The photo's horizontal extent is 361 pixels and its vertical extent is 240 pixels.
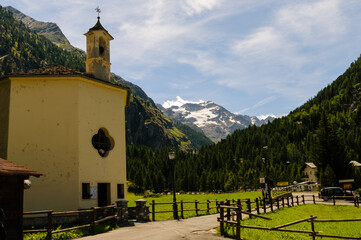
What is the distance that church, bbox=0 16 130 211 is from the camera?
18.6 metres

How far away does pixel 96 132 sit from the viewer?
68.3 ft

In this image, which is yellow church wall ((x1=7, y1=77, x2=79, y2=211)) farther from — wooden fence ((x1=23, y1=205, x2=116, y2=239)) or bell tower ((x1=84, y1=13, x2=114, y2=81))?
bell tower ((x1=84, y1=13, x2=114, y2=81))

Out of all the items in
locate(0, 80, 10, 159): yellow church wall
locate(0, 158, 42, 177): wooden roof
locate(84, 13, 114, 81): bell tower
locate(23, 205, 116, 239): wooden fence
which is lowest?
locate(23, 205, 116, 239): wooden fence

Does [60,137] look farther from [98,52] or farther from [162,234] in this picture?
[162,234]

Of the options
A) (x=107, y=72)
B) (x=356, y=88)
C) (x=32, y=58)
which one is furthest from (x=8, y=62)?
(x=356, y=88)

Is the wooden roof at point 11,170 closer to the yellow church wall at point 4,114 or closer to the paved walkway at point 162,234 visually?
the paved walkway at point 162,234

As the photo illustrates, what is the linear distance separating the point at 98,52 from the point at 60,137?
316 inches

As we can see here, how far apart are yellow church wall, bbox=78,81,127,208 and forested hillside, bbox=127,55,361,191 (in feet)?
132

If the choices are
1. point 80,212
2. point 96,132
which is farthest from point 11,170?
point 96,132

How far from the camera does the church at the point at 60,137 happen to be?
61.1ft

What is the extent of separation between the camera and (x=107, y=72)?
2431 cm

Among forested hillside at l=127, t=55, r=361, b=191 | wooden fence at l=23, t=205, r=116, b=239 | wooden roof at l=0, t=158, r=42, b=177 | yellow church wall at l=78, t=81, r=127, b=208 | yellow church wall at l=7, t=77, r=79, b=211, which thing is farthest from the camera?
forested hillside at l=127, t=55, r=361, b=191

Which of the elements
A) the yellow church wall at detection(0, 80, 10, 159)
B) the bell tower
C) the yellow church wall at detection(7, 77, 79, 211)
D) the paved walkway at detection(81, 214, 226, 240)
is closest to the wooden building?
the paved walkway at detection(81, 214, 226, 240)

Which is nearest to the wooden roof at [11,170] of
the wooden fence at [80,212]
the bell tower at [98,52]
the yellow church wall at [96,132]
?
the wooden fence at [80,212]
